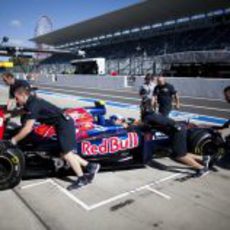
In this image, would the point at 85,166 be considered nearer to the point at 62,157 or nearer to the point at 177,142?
the point at 62,157

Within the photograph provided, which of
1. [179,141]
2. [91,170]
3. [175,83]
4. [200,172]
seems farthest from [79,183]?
[175,83]

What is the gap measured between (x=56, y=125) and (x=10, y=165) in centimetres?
83

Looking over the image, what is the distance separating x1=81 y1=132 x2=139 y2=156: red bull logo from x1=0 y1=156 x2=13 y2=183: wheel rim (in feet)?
3.65

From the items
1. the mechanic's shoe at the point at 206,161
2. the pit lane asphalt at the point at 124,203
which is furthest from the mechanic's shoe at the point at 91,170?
the mechanic's shoe at the point at 206,161

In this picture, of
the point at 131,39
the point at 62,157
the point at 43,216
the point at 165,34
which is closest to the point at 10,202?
the point at 43,216

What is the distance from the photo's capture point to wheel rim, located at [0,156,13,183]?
4.18 metres

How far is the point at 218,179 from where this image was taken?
4.70 meters

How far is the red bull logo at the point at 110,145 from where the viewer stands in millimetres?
4777

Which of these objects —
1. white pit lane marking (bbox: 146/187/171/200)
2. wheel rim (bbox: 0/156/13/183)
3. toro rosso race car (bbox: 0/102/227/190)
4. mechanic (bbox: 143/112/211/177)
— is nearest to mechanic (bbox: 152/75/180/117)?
toro rosso race car (bbox: 0/102/227/190)

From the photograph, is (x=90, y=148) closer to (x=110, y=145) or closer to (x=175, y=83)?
(x=110, y=145)

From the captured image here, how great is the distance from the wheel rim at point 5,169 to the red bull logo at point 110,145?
111 cm

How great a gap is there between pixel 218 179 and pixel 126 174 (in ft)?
4.69

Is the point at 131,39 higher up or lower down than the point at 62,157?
higher up

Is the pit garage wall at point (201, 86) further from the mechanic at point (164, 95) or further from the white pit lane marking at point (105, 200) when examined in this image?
the white pit lane marking at point (105, 200)
